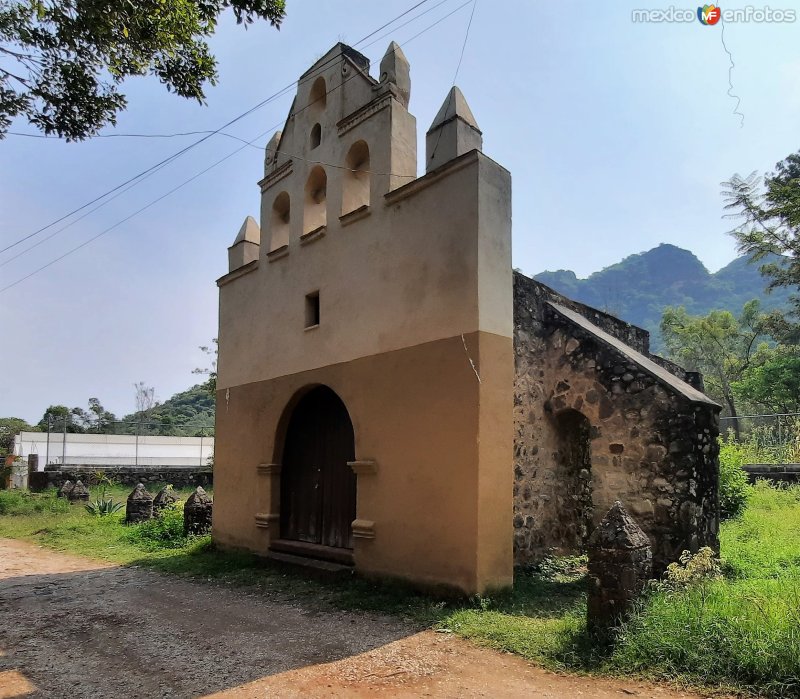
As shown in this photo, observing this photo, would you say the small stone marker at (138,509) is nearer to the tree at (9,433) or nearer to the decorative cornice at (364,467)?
the decorative cornice at (364,467)

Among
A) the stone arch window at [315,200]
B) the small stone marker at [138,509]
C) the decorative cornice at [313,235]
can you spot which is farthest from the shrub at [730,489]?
the small stone marker at [138,509]

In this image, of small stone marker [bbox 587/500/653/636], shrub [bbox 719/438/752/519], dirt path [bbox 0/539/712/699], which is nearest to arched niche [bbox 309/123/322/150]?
dirt path [bbox 0/539/712/699]

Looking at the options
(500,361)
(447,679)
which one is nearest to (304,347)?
(500,361)

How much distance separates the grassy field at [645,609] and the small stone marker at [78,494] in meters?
6.63

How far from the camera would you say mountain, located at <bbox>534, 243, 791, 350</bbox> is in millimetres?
124062

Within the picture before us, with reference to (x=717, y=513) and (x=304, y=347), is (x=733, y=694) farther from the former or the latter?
(x=304, y=347)

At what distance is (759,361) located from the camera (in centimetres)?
3338

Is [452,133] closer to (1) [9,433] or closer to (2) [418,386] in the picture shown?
(2) [418,386]

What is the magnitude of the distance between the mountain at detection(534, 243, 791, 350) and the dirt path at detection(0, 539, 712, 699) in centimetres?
11613

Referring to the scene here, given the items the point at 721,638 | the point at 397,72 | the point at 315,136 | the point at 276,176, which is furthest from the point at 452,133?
the point at 721,638

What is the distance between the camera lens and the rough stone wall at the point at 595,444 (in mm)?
6574

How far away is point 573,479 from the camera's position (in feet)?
28.0

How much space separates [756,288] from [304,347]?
140 metres

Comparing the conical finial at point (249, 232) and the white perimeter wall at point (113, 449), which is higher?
the conical finial at point (249, 232)
